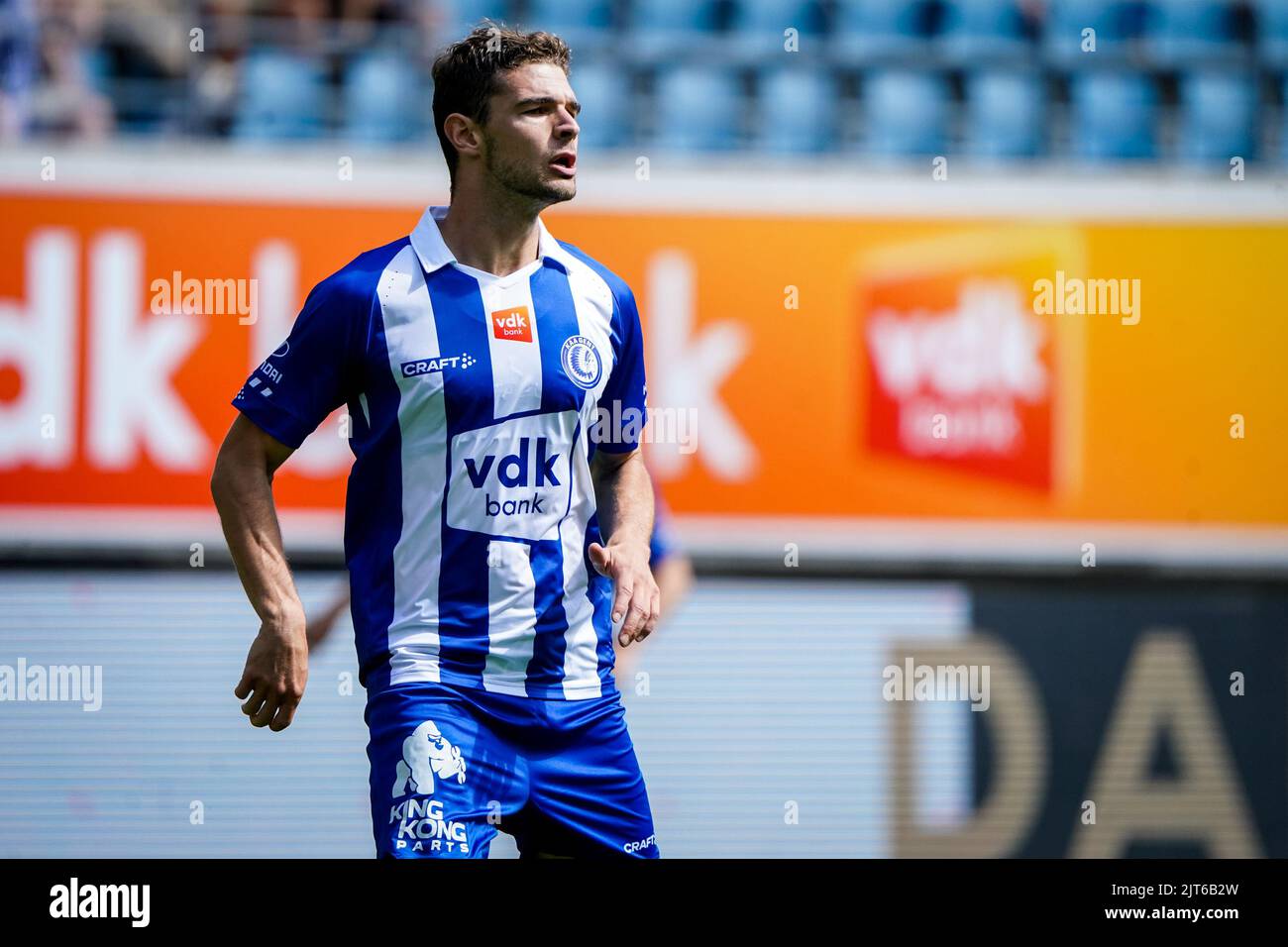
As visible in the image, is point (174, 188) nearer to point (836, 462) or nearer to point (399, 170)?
point (399, 170)

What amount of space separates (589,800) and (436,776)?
0.36 meters

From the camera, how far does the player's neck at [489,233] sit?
11.3 feet

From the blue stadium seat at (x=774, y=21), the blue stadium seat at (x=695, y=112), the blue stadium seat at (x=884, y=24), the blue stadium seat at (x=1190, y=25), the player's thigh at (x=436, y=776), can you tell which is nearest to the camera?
the player's thigh at (x=436, y=776)

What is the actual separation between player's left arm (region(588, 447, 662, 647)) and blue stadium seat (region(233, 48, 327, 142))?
446cm

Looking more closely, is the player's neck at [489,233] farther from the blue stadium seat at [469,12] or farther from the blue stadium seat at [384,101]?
the blue stadium seat at [469,12]

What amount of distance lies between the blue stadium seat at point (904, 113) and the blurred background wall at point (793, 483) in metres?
0.55

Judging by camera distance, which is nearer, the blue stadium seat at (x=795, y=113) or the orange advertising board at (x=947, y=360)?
the orange advertising board at (x=947, y=360)

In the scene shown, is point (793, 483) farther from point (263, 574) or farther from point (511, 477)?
point (263, 574)

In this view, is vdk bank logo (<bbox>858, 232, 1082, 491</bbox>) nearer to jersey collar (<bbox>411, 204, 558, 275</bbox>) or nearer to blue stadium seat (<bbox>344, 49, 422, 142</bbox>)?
blue stadium seat (<bbox>344, 49, 422, 142</bbox>)

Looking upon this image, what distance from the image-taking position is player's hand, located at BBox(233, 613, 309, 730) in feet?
10.1

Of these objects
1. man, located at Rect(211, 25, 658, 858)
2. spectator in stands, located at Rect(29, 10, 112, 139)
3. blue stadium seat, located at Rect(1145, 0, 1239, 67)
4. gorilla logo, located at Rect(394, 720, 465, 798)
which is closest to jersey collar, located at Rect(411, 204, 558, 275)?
man, located at Rect(211, 25, 658, 858)

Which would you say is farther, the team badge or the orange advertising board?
the orange advertising board
